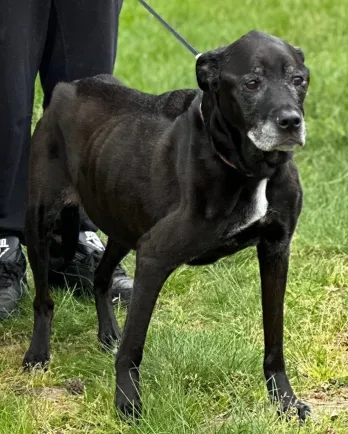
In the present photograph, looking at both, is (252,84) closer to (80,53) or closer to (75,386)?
(75,386)

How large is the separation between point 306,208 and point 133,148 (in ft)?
8.39

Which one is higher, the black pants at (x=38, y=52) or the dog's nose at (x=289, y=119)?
the dog's nose at (x=289, y=119)

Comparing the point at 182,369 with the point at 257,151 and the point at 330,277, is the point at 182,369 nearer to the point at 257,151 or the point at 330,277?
the point at 257,151

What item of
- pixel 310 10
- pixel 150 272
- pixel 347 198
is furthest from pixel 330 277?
pixel 310 10

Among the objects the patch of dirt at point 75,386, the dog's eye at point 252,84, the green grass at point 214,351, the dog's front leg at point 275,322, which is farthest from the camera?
the patch of dirt at point 75,386

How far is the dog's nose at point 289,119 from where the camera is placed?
3.16 meters

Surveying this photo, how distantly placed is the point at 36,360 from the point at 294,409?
3.77 feet

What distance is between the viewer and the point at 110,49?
184 inches

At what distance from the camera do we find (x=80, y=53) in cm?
463

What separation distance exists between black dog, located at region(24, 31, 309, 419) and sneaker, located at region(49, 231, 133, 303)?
0.71 metres

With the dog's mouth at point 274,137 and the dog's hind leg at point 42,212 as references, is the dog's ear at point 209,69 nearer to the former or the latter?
the dog's mouth at point 274,137

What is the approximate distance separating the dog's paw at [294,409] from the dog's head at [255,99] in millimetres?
834

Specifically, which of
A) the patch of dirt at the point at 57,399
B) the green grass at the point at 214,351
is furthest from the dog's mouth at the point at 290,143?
the patch of dirt at the point at 57,399

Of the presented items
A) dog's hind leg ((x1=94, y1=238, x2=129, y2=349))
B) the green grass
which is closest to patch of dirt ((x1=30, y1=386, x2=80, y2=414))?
the green grass
